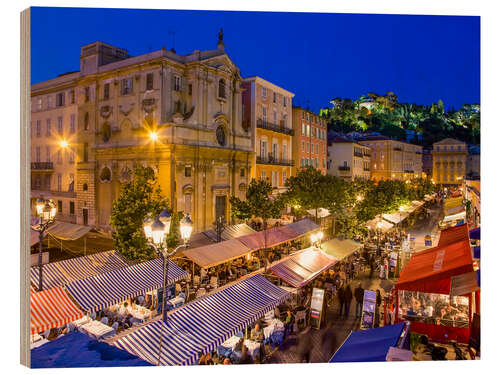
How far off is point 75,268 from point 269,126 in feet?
64.3

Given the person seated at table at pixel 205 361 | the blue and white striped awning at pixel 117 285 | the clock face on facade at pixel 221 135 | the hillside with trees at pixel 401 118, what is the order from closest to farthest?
the person seated at table at pixel 205 361 → the blue and white striped awning at pixel 117 285 → the hillside with trees at pixel 401 118 → the clock face on facade at pixel 221 135

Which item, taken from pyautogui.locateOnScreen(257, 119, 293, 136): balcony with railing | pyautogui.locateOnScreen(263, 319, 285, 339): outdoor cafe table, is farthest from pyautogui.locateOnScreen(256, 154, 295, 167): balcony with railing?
pyautogui.locateOnScreen(263, 319, 285, 339): outdoor cafe table

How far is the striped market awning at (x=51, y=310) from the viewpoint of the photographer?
805 cm

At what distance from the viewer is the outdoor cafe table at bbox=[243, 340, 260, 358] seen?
8841 millimetres

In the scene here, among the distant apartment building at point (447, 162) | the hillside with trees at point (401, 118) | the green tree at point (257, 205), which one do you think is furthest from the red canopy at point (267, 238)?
the distant apartment building at point (447, 162)

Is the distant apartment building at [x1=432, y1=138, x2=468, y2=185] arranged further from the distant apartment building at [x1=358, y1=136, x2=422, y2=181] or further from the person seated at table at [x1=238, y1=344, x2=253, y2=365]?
the person seated at table at [x1=238, y1=344, x2=253, y2=365]

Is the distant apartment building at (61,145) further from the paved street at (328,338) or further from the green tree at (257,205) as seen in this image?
the paved street at (328,338)

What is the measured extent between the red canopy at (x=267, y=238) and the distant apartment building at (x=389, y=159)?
17.3m

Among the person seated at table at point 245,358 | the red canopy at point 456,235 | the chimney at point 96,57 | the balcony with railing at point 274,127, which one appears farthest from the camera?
the balcony with railing at point 274,127

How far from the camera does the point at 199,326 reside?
315 inches

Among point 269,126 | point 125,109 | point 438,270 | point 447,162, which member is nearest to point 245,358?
point 438,270

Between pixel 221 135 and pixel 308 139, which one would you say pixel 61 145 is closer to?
pixel 221 135

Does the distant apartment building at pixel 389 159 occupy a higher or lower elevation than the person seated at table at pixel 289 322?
higher
